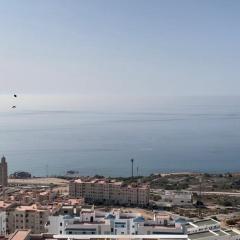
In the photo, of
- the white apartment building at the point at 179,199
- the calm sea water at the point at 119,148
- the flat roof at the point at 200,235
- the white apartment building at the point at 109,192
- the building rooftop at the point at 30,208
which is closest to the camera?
the flat roof at the point at 200,235

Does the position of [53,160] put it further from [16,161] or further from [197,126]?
[197,126]

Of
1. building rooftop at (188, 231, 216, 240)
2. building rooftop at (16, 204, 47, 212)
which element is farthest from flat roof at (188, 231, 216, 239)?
building rooftop at (16, 204, 47, 212)

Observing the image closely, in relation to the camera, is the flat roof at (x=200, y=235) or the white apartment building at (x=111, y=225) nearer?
the flat roof at (x=200, y=235)

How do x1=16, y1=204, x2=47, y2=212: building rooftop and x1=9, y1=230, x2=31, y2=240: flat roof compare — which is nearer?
x1=9, y1=230, x2=31, y2=240: flat roof

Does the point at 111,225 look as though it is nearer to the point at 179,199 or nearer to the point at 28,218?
the point at 28,218

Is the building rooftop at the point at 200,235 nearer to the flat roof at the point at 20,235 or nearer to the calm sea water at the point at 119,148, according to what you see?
the flat roof at the point at 20,235

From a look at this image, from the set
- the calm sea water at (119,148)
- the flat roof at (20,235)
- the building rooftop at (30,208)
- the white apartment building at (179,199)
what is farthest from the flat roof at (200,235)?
the calm sea water at (119,148)

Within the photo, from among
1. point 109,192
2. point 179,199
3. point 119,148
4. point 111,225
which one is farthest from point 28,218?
point 119,148

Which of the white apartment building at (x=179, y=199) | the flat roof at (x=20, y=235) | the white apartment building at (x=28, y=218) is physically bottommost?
the white apartment building at (x=179, y=199)

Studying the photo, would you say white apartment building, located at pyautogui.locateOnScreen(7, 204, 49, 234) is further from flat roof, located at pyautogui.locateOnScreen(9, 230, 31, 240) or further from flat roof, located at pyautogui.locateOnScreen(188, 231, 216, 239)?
flat roof, located at pyautogui.locateOnScreen(9, 230, 31, 240)
